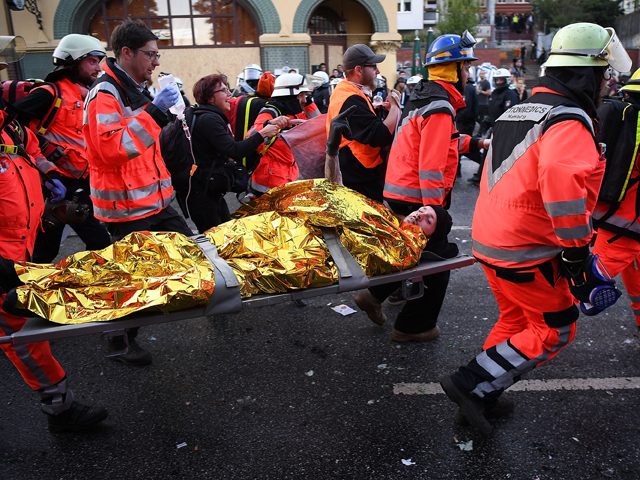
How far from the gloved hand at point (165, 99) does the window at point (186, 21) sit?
19.0 m

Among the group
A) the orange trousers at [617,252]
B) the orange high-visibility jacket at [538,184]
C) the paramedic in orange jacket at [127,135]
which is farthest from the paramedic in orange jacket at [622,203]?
the paramedic in orange jacket at [127,135]

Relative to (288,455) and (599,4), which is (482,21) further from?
(288,455)

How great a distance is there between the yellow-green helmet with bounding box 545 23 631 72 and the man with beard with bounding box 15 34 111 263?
3.46m

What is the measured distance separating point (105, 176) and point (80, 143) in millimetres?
1491

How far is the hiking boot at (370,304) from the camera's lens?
369cm

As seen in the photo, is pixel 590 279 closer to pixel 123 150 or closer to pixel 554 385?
pixel 554 385

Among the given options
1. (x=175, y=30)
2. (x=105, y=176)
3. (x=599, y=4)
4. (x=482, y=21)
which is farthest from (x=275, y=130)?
(x=482, y=21)

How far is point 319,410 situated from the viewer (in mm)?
2906

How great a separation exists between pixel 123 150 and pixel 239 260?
98cm

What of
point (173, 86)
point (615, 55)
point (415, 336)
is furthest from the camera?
point (415, 336)

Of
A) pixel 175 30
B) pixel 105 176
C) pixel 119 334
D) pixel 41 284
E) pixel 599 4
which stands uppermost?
pixel 599 4

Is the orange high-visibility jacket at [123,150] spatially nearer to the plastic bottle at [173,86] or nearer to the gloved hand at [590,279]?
the plastic bottle at [173,86]

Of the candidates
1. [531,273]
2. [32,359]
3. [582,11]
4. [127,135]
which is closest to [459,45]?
[531,273]

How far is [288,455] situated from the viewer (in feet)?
8.40
